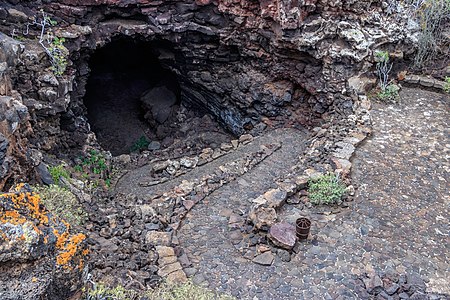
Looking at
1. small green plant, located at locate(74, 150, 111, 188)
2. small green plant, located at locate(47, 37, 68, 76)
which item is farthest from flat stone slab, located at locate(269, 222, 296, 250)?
small green plant, located at locate(47, 37, 68, 76)

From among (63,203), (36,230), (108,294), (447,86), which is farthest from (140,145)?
(36,230)

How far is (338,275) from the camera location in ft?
17.8

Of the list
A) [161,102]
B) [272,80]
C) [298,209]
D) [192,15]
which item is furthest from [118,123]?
[298,209]

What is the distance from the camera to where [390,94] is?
9.49 metres

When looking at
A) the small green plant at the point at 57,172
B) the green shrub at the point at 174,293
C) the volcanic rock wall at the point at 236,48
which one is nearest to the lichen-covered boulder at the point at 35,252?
the green shrub at the point at 174,293

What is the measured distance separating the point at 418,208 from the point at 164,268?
4.15 meters

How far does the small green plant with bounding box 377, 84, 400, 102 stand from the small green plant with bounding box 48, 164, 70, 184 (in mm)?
7048

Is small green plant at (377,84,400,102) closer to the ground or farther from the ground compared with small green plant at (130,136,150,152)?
farther from the ground

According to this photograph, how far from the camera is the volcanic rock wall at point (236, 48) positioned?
9.00 metres

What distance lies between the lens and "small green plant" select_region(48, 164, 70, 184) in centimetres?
704

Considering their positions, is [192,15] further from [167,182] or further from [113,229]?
[113,229]

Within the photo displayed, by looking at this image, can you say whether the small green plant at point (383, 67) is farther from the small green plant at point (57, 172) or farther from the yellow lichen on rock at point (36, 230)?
the yellow lichen on rock at point (36, 230)

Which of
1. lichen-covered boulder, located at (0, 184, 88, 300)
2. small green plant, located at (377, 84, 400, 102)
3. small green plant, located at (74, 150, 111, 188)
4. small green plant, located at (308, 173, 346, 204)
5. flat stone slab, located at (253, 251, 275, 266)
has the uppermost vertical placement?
lichen-covered boulder, located at (0, 184, 88, 300)

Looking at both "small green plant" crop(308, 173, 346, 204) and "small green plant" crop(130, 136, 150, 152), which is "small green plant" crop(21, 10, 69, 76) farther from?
"small green plant" crop(308, 173, 346, 204)
